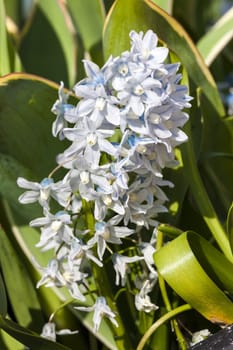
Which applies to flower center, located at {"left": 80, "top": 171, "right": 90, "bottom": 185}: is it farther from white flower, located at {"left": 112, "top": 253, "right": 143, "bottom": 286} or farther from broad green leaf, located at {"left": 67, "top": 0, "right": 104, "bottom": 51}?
broad green leaf, located at {"left": 67, "top": 0, "right": 104, "bottom": 51}

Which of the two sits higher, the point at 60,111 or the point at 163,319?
the point at 60,111

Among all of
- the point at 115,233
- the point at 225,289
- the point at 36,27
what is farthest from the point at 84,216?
the point at 36,27

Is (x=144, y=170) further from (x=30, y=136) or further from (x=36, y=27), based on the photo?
(x=36, y=27)

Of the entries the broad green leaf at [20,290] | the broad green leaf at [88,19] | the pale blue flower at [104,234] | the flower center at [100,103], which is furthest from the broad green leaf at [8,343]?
the broad green leaf at [88,19]

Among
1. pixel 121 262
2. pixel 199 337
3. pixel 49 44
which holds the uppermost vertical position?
pixel 49 44

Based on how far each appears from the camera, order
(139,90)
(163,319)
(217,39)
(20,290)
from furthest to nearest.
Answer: (217,39), (20,290), (163,319), (139,90)

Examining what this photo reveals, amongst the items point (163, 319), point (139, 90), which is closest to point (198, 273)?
point (163, 319)

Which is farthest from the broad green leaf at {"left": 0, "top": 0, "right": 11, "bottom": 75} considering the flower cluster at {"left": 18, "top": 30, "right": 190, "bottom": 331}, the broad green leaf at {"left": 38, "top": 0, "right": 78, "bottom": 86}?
the flower cluster at {"left": 18, "top": 30, "right": 190, "bottom": 331}

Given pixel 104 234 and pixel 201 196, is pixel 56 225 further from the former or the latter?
pixel 201 196
